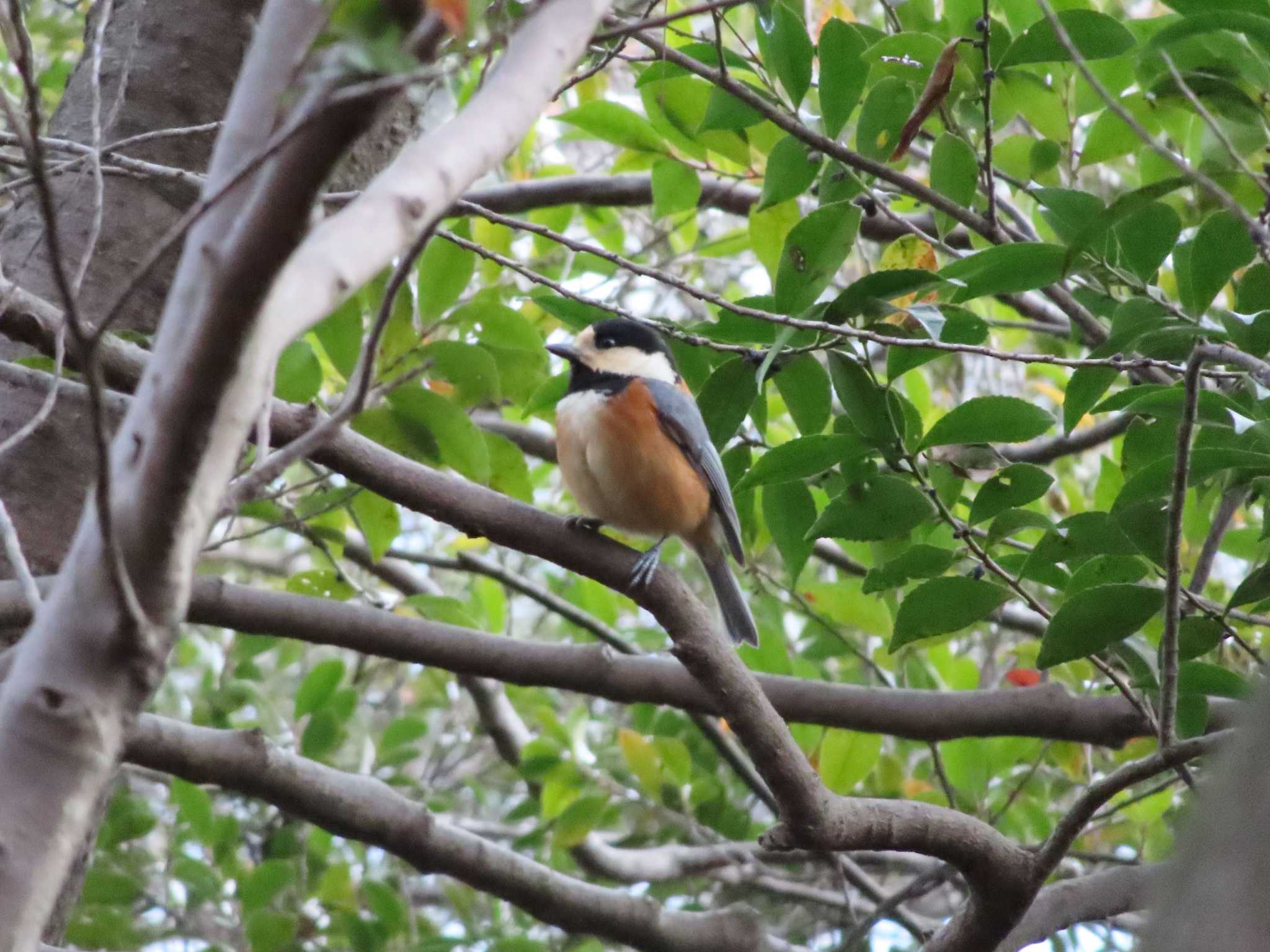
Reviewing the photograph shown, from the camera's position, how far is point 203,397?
49.4 inches

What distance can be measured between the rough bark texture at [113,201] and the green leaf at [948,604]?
6.32 feet

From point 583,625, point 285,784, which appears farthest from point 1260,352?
point 583,625

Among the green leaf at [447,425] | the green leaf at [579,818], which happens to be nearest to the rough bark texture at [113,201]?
the green leaf at [447,425]

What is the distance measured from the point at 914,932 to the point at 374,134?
9.96ft

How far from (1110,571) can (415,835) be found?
1.82m

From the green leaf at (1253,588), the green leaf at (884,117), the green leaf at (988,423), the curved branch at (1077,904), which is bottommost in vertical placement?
the curved branch at (1077,904)

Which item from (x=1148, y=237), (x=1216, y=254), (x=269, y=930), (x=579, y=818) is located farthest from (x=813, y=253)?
(x=269, y=930)

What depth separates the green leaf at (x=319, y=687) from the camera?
4.72 meters

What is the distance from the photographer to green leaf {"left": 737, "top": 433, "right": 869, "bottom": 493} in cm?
287

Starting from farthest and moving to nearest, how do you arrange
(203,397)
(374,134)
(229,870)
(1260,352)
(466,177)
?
(229,870)
(374,134)
(1260,352)
(466,177)
(203,397)

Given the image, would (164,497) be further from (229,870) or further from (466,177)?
(229,870)

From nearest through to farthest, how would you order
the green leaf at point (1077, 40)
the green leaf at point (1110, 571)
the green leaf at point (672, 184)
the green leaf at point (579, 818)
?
the green leaf at point (1110, 571), the green leaf at point (1077, 40), the green leaf at point (672, 184), the green leaf at point (579, 818)

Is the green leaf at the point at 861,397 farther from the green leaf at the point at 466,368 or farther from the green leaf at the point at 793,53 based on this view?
the green leaf at the point at 466,368

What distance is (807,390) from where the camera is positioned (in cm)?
333
